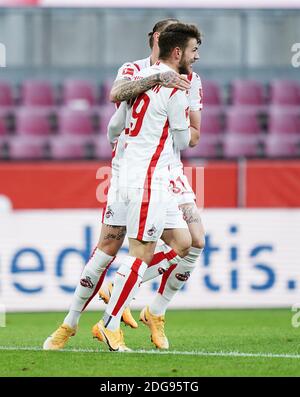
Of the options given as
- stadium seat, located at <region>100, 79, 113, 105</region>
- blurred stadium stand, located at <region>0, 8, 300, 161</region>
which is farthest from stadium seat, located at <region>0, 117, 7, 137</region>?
stadium seat, located at <region>100, 79, 113, 105</region>

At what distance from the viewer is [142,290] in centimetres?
1168

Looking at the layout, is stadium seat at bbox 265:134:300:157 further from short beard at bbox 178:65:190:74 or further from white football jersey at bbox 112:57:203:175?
short beard at bbox 178:65:190:74

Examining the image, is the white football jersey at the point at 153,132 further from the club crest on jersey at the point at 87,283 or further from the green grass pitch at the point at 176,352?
the green grass pitch at the point at 176,352

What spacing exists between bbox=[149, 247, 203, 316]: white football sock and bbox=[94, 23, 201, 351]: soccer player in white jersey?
2.34ft

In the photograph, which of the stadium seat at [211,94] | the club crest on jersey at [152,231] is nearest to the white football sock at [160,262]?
the club crest on jersey at [152,231]

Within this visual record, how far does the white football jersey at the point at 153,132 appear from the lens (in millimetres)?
7215

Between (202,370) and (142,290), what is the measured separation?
496 centimetres

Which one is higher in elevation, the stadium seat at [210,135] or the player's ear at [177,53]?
the player's ear at [177,53]

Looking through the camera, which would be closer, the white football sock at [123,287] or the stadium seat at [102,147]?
the white football sock at [123,287]

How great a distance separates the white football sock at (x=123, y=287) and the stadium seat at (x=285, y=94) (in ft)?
30.2

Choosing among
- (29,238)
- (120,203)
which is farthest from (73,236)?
(120,203)

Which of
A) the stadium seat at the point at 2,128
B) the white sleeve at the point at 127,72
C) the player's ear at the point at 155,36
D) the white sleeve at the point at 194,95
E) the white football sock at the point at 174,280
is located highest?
the player's ear at the point at 155,36

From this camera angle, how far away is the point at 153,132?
7.30 m

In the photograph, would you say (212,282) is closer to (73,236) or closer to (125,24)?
(73,236)
